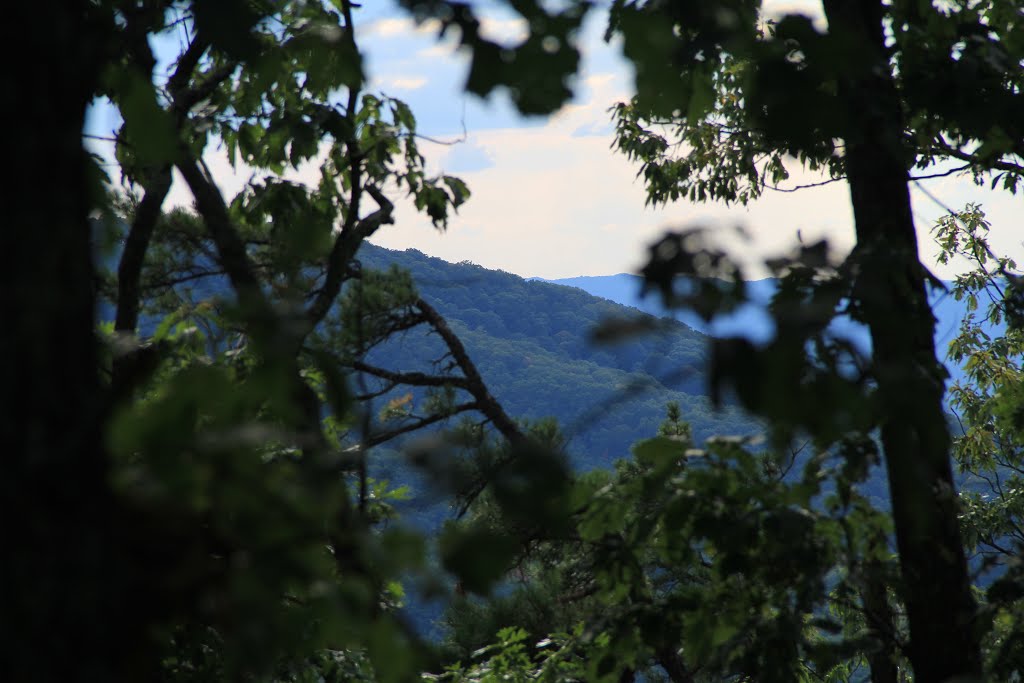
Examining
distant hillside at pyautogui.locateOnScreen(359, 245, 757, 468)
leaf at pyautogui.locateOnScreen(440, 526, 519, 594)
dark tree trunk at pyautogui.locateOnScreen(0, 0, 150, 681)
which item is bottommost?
leaf at pyautogui.locateOnScreen(440, 526, 519, 594)

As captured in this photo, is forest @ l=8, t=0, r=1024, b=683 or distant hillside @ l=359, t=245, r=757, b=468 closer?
forest @ l=8, t=0, r=1024, b=683

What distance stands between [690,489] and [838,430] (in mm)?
1146

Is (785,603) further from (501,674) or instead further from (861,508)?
(501,674)

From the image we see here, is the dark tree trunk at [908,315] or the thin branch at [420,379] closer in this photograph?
the dark tree trunk at [908,315]

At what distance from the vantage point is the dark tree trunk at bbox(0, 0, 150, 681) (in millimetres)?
772

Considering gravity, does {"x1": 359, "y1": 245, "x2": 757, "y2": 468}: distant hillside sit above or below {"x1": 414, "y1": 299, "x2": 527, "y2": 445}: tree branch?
above

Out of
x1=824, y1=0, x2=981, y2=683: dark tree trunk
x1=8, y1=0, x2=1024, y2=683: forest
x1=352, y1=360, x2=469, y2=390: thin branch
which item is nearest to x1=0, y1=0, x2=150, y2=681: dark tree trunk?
x1=8, y1=0, x2=1024, y2=683: forest

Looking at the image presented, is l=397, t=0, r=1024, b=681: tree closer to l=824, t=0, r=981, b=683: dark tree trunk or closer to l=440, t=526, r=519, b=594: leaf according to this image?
l=824, t=0, r=981, b=683: dark tree trunk

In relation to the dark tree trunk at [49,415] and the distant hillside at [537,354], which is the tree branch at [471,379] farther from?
the distant hillside at [537,354]

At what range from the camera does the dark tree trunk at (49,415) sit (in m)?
Result: 0.77

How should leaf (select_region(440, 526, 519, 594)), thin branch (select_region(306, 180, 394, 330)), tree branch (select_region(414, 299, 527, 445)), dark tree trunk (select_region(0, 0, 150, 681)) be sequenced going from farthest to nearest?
1. tree branch (select_region(414, 299, 527, 445))
2. thin branch (select_region(306, 180, 394, 330))
3. leaf (select_region(440, 526, 519, 594))
4. dark tree trunk (select_region(0, 0, 150, 681))

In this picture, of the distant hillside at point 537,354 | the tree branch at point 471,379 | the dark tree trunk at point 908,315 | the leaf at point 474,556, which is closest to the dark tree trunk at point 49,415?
the leaf at point 474,556

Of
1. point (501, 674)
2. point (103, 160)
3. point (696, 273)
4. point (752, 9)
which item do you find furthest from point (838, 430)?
point (501, 674)

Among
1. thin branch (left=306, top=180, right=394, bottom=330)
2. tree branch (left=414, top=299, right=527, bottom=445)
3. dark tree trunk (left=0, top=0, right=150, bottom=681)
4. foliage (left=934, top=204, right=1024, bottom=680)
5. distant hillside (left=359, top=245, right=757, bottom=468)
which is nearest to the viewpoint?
dark tree trunk (left=0, top=0, right=150, bottom=681)
